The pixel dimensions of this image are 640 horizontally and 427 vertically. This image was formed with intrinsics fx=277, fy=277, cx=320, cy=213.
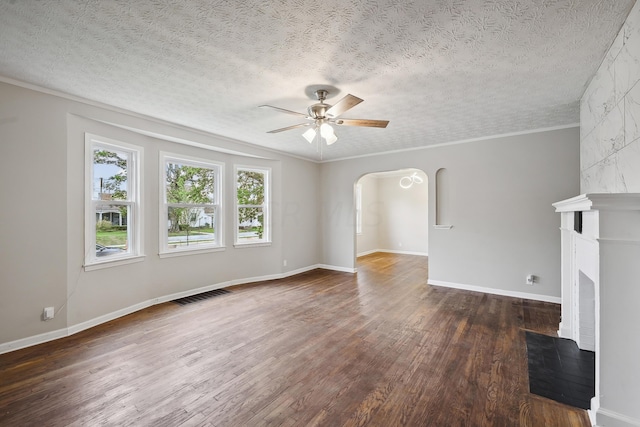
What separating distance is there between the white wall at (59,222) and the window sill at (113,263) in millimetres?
62

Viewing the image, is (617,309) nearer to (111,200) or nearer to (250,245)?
(250,245)

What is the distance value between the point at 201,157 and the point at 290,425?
4.26m

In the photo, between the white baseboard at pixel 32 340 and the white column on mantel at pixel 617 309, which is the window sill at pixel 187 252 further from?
the white column on mantel at pixel 617 309

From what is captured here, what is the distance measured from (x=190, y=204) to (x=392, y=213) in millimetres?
6936

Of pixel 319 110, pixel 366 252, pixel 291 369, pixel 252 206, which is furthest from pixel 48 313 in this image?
pixel 366 252

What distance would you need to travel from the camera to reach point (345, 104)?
2658mm

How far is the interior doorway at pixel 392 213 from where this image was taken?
9.14 metres

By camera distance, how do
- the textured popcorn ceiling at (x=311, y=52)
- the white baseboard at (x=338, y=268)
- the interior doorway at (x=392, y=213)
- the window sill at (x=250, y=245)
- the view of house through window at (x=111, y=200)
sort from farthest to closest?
the interior doorway at (x=392, y=213) < the white baseboard at (x=338, y=268) < the window sill at (x=250, y=245) < the view of house through window at (x=111, y=200) < the textured popcorn ceiling at (x=311, y=52)

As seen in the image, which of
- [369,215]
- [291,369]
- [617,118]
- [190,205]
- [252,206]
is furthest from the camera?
[369,215]

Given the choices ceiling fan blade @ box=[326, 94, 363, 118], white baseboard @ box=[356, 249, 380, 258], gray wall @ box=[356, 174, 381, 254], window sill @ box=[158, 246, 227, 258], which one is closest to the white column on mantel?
ceiling fan blade @ box=[326, 94, 363, 118]

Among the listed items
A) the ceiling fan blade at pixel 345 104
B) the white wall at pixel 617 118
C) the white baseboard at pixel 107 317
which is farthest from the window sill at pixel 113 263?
the white wall at pixel 617 118

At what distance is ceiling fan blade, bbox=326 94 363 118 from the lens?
2499 mm

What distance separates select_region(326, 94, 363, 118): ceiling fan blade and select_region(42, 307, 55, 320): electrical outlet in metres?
3.72

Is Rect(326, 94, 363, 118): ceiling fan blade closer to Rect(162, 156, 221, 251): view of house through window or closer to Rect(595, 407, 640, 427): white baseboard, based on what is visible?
Rect(595, 407, 640, 427): white baseboard
